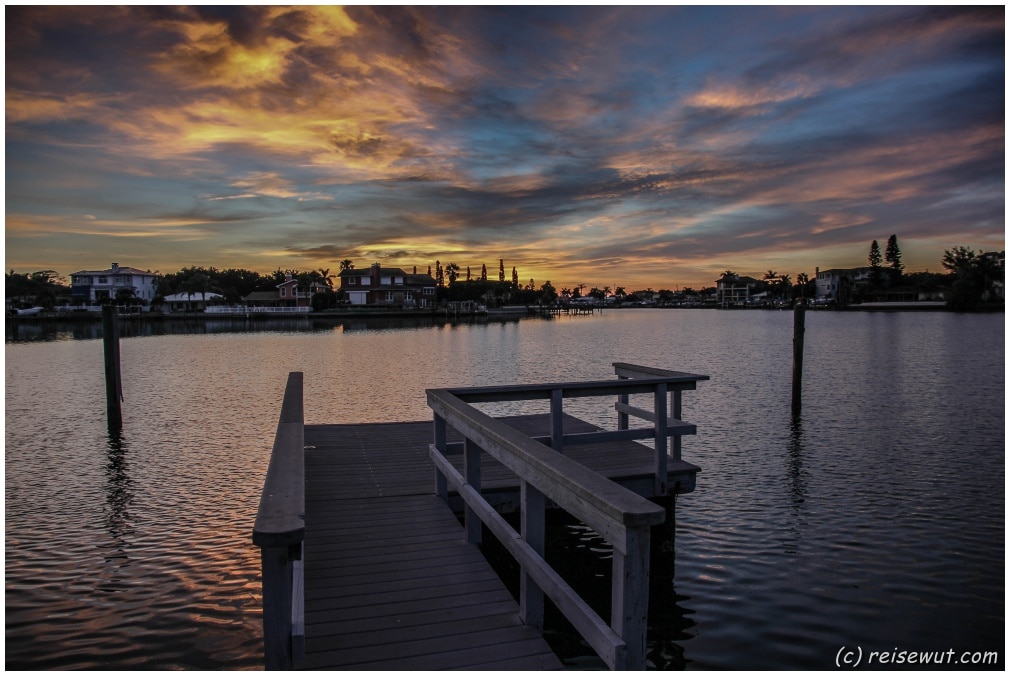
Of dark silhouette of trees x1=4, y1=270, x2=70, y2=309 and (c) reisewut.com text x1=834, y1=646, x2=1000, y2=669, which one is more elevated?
dark silhouette of trees x1=4, y1=270, x2=70, y2=309

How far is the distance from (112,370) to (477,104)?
64.9 feet

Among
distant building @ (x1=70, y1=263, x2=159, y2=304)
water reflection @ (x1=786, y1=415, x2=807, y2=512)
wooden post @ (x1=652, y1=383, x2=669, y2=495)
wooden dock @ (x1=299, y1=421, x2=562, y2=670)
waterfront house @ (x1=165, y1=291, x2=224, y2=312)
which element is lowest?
water reflection @ (x1=786, y1=415, x2=807, y2=512)

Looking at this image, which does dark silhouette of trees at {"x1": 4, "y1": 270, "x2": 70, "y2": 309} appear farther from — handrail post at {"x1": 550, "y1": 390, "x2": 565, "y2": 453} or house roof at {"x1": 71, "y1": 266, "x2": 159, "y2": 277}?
handrail post at {"x1": 550, "y1": 390, "x2": 565, "y2": 453}

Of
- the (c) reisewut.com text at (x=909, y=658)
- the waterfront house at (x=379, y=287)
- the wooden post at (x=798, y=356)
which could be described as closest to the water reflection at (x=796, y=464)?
the wooden post at (x=798, y=356)

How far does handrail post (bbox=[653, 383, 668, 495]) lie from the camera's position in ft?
25.1

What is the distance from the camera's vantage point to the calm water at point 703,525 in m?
6.29

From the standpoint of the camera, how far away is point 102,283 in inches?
4683

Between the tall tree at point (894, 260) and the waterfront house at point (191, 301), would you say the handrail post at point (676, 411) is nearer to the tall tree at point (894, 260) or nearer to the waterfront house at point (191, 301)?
the waterfront house at point (191, 301)

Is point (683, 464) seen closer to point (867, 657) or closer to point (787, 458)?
point (867, 657)

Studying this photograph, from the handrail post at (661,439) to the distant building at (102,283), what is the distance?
128 m

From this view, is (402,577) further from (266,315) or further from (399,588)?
(266,315)

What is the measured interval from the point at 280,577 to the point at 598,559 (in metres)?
6.20

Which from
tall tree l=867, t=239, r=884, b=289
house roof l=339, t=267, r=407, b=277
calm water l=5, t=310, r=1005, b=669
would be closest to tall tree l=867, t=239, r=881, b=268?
tall tree l=867, t=239, r=884, b=289

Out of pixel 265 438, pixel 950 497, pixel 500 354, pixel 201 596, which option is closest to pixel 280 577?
pixel 201 596
